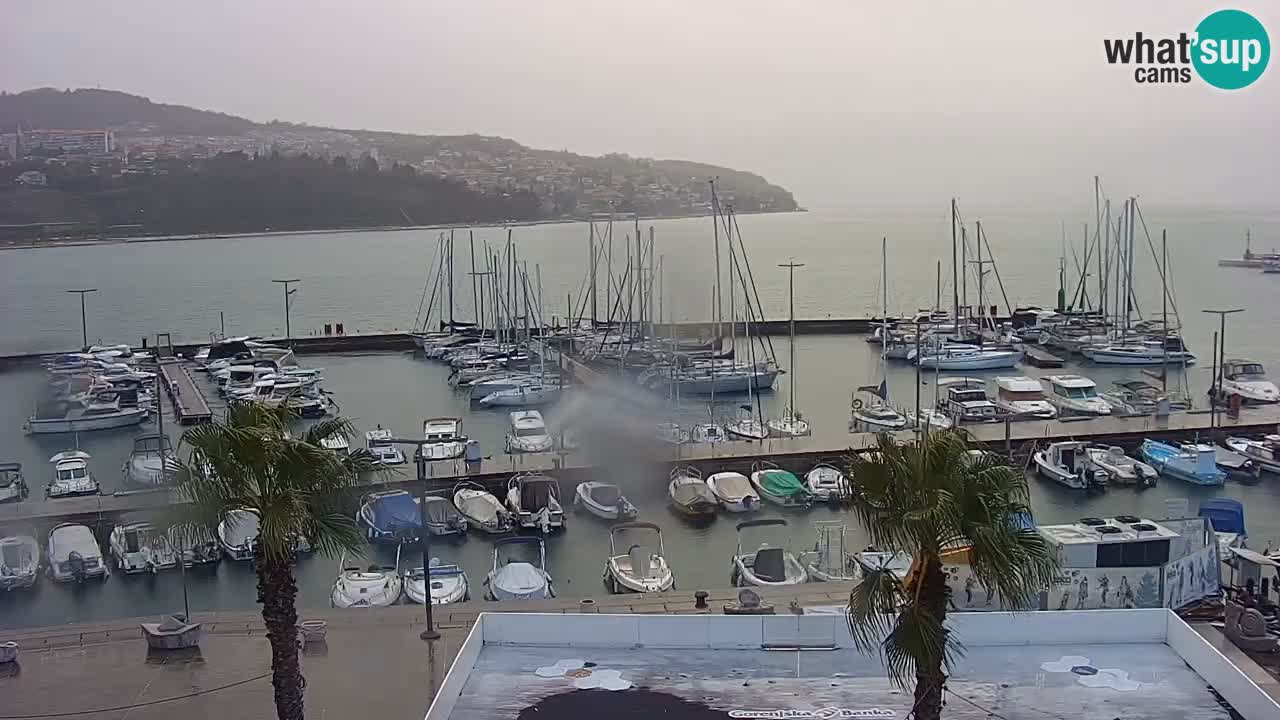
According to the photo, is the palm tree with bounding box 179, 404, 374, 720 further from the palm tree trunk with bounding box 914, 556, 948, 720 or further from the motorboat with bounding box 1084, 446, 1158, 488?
the motorboat with bounding box 1084, 446, 1158, 488

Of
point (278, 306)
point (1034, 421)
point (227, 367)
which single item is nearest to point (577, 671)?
point (1034, 421)

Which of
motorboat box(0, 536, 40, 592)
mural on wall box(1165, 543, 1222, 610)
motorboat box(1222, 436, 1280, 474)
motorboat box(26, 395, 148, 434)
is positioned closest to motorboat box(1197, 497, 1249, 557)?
mural on wall box(1165, 543, 1222, 610)

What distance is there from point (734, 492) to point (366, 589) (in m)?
7.37

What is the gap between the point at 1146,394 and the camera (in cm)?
2564

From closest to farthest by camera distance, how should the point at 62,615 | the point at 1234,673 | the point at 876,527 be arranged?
1. the point at 876,527
2. the point at 1234,673
3. the point at 62,615

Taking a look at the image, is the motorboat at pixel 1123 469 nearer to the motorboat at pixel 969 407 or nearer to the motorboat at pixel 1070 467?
the motorboat at pixel 1070 467

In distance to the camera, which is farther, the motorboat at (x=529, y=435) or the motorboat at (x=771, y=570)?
the motorboat at (x=529, y=435)

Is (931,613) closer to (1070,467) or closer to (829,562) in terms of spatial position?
(829,562)

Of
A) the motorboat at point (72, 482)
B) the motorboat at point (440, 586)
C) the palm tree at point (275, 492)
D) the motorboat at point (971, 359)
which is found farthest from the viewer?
the motorboat at point (971, 359)

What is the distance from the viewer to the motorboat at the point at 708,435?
22.8 m

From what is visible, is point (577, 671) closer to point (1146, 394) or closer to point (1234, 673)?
point (1234, 673)

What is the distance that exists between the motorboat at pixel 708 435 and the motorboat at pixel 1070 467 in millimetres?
6077

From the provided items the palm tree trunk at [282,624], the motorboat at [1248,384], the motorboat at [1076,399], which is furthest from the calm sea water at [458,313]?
the palm tree trunk at [282,624]

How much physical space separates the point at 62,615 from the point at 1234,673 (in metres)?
14.0
